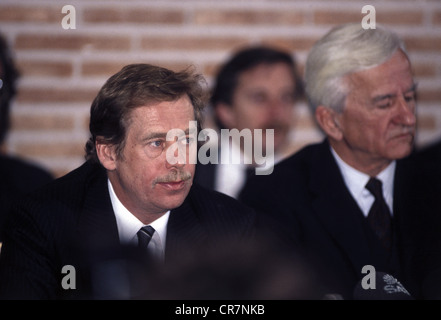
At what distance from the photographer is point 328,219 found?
1842 millimetres

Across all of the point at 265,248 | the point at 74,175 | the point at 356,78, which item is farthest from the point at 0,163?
the point at 356,78

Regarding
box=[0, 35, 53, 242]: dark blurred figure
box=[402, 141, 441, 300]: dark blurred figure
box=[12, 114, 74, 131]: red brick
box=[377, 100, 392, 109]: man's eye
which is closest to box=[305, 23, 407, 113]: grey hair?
box=[377, 100, 392, 109]: man's eye

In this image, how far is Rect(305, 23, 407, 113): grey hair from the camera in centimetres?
183

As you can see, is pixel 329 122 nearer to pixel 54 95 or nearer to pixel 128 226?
pixel 128 226

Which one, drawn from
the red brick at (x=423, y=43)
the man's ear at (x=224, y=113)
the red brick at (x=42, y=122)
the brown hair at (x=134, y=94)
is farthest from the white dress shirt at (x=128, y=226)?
the red brick at (x=423, y=43)

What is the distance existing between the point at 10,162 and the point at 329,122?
107cm

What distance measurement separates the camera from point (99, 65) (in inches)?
78.6

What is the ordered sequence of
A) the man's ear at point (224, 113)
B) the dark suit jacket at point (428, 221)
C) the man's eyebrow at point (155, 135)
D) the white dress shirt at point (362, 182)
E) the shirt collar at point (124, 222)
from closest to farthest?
A: 1. the man's eyebrow at point (155, 135)
2. the shirt collar at point (124, 222)
3. the dark suit jacket at point (428, 221)
4. the white dress shirt at point (362, 182)
5. the man's ear at point (224, 113)

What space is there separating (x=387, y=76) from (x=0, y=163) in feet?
4.21

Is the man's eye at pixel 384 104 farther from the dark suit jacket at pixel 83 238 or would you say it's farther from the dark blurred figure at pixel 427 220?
the dark suit jacket at pixel 83 238

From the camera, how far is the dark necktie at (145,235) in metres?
1.67

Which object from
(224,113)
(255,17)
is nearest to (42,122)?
(224,113)

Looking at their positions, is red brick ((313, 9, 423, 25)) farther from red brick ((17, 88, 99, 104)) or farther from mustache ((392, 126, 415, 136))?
red brick ((17, 88, 99, 104))

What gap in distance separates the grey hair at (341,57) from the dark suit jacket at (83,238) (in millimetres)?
541
